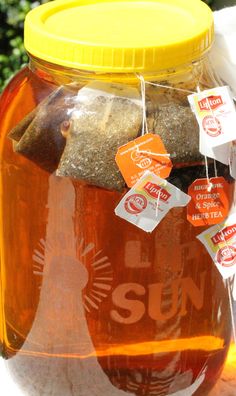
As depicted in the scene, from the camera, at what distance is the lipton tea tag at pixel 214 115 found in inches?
33.8

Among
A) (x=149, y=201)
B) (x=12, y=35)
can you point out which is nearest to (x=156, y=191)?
(x=149, y=201)

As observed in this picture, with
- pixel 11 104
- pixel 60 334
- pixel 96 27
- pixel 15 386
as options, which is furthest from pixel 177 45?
pixel 15 386

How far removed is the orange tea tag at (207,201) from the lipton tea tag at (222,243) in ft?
0.04

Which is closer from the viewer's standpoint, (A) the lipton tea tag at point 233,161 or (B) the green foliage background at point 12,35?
(A) the lipton tea tag at point 233,161

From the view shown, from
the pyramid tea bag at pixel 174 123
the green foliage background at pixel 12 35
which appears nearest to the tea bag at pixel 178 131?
the pyramid tea bag at pixel 174 123

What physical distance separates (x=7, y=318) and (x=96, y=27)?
40 cm

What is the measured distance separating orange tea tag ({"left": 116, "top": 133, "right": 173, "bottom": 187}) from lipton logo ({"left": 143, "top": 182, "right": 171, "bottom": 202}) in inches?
0.5

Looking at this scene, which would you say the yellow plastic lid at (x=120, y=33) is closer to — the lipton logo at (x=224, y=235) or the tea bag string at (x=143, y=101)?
the tea bag string at (x=143, y=101)

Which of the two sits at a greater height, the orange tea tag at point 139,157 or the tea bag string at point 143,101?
the tea bag string at point 143,101

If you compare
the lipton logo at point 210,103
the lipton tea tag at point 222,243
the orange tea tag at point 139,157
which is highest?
the lipton logo at point 210,103

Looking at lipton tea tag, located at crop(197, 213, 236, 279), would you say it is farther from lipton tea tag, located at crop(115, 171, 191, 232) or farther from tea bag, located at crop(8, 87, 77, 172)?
tea bag, located at crop(8, 87, 77, 172)

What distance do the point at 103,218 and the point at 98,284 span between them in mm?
80

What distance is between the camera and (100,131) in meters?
0.85

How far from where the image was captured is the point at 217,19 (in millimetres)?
979
